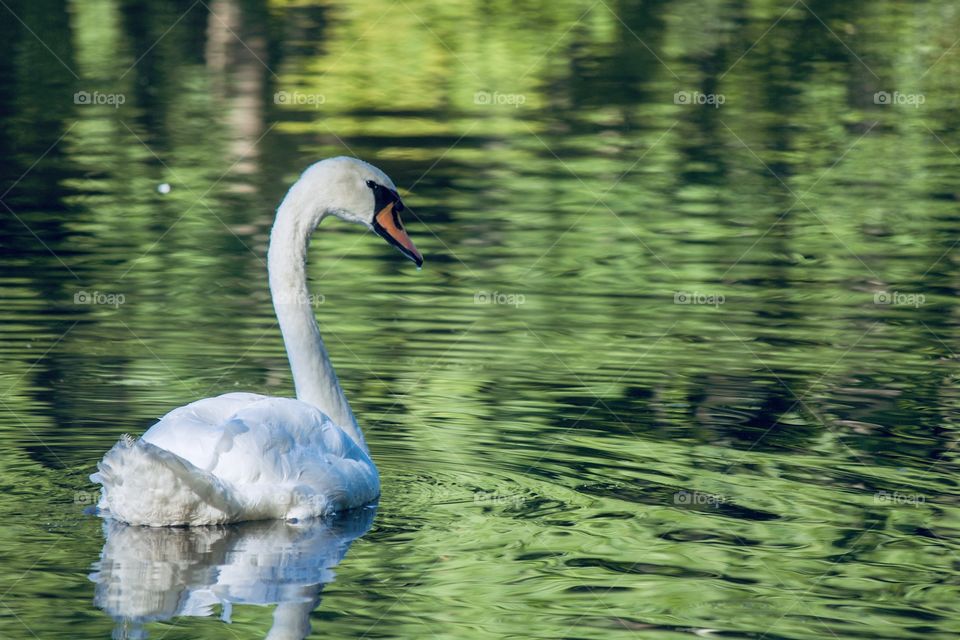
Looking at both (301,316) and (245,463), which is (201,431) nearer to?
(245,463)

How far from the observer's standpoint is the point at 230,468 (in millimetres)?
8219

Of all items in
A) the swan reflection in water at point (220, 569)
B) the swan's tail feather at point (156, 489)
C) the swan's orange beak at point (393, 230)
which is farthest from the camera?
the swan's orange beak at point (393, 230)

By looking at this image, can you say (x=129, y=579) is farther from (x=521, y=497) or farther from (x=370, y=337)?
(x=370, y=337)

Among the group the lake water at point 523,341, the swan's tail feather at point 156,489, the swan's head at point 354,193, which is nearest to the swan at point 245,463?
the swan's tail feather at point 156,489

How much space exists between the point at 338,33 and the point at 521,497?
2716cm

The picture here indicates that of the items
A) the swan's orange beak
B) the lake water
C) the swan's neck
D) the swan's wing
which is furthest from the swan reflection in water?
the swan's orange beak

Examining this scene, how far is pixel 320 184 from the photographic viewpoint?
9664 millimetres

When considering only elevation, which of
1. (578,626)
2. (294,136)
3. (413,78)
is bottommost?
(578,626)

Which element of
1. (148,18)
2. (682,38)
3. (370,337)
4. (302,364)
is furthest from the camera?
(148,18)

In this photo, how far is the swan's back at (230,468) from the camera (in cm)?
801

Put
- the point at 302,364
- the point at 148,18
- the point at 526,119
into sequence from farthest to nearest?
1. the point at 148,18
2. the point at 526,119
3. the point at 302,364

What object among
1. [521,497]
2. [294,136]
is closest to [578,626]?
[521,497]

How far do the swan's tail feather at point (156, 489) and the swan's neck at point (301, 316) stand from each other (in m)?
1.20

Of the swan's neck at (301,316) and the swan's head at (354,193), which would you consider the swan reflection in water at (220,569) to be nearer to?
the swan's neck at (301,316)
